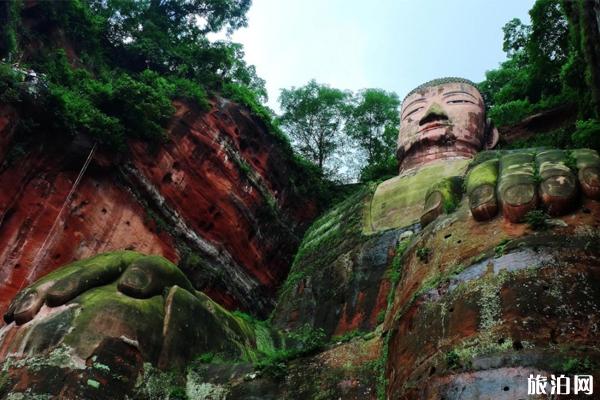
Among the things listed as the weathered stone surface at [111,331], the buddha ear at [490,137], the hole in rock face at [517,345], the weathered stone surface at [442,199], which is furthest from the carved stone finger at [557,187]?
the buddha ear at [490,137]

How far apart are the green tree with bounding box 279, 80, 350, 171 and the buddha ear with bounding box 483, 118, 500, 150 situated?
9.57 meters

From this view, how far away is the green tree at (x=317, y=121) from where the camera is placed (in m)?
24.6

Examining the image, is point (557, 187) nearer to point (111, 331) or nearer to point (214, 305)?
point (214, 305)

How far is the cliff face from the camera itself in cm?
1277

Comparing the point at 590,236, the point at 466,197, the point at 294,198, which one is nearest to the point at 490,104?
the point at 294,198

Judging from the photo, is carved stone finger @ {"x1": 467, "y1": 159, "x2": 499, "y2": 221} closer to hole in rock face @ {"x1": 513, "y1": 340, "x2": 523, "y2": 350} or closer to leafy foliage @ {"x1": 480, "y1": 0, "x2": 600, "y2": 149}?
hole in rock face @ {"x1": 513, "y1": 340, "x2": 523, "y2": 350}

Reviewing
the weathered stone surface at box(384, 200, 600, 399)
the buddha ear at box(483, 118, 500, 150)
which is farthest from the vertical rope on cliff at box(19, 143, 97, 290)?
the buddha ear at box(483, 118, 500, 150)

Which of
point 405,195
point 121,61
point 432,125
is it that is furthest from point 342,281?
point 121,61

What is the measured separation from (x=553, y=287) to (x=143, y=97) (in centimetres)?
1155

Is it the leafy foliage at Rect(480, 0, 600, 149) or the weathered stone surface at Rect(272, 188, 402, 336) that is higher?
the leafy foliage at Rect(480, 0, 600, 149)

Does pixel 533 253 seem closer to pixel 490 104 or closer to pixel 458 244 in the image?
pixel 458 244

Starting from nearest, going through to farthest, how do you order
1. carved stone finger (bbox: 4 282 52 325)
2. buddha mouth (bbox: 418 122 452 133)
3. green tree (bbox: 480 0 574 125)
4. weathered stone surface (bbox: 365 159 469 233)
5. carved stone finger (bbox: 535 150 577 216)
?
carved stone finger (bbox: 535 150 577 216), carved stone finger (bbox: 4 282 52 325), weathered stone surface (bbox: 365 159 469 233), green tree (bbox: 480 0 574 125), buddha mouth (bbox: 418 122 452 133)

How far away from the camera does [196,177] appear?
16.2m

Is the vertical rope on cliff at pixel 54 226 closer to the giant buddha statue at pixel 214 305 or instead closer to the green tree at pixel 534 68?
the giant buddha statue at pixel 214 305
